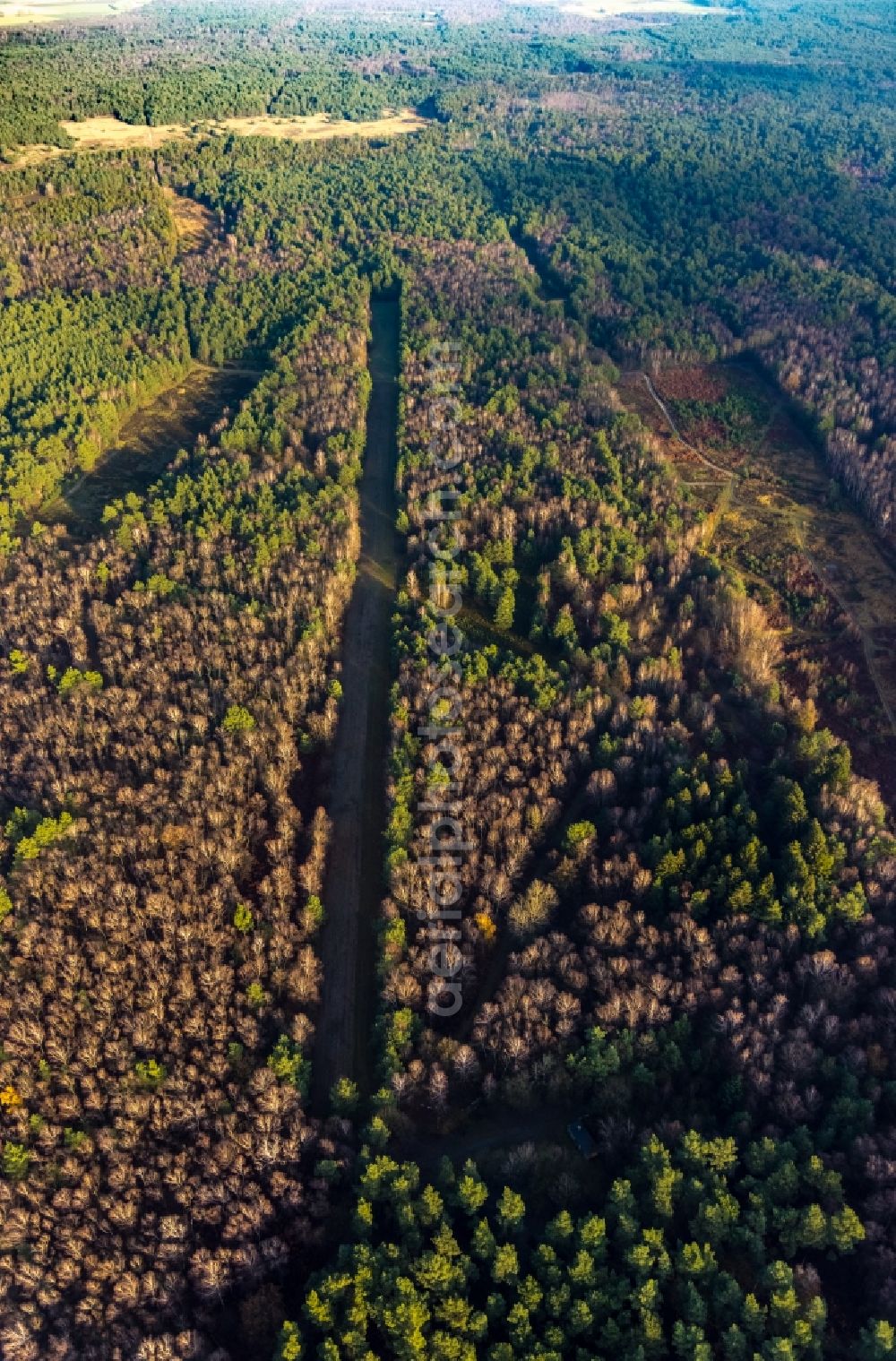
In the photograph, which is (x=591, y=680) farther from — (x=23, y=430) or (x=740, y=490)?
(x=23, y=430)

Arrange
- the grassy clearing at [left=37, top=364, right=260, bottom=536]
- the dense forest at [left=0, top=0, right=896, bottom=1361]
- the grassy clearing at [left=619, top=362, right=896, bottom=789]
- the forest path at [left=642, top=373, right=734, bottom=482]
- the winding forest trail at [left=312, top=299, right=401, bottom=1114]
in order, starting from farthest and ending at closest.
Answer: the forest path at [left=642, top=373, right=734, bottom=482] < the grassy clearing at [left=37, top=364, right=260, bottom=536] < the grassy clearing at [left=619, top=362, right=896, bottom=789] < the winding forest trail at [left=312, top=299, right=401, bottom=1114] < the dense forest at [left=0, top=0, right=896, bottom=1361]

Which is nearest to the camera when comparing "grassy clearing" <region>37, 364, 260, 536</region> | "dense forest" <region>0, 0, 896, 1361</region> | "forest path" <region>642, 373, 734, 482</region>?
"dense forest" <region>0, 0, 896, 1361</region>

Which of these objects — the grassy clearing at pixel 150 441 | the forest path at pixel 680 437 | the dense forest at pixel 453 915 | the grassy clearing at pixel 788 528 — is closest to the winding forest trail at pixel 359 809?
the dense forest at pixel 453 915

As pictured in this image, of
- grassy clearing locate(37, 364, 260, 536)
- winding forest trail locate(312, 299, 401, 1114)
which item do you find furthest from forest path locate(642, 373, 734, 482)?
grassy clearing locate(37, 364, 260, 536)

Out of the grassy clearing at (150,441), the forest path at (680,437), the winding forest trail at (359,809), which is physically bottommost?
the winding forest trail at (359,809)

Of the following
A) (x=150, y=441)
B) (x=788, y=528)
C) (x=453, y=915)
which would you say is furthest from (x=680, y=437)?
(x=453, y=915)

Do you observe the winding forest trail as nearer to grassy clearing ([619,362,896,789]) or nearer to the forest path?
grassy clearing ([619,362,896,789])

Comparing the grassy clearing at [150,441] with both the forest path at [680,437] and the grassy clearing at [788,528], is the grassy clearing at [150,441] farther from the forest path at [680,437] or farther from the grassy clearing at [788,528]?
the grassy clearing at [788,528]

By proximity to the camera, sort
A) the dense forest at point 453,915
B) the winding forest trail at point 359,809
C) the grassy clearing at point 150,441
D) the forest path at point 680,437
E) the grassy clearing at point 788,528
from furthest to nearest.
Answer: the forest path at point 680,437, the grassy clearing at point 150,441, the grassy clearing at point 788,528, the winding forest trail at point 359,809, the dense forest at point 453,915
